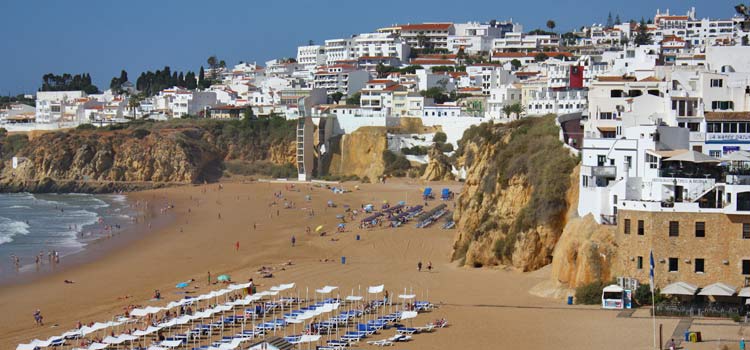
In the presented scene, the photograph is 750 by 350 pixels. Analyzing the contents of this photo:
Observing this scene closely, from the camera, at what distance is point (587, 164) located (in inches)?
1023

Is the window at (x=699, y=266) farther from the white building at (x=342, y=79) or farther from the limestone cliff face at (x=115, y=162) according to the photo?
the white building at (x=342, y=79)

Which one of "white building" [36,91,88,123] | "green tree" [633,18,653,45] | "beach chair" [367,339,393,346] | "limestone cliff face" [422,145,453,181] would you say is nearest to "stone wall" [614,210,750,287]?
"beach chair" [367,339,393,346]

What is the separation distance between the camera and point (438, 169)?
60.4 metres

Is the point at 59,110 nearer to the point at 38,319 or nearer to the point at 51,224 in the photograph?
the point at 51,224

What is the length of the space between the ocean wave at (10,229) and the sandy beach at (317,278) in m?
5.85

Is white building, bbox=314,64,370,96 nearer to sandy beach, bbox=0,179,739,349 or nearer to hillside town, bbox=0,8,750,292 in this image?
hillside town, bbox=0,8,750,292

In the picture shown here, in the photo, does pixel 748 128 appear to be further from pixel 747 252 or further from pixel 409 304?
pixel 409 304

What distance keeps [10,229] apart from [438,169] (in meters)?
24.4

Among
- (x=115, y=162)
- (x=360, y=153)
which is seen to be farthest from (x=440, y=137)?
(x=115, y=162)

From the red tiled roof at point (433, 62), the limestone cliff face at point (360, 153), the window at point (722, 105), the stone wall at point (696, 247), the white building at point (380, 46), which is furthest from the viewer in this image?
the white building at point (380, 46)

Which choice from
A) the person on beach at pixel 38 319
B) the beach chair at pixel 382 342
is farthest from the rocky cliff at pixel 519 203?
the person on beach at pixel 38 319

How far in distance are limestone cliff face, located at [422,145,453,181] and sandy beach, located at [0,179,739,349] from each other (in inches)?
272

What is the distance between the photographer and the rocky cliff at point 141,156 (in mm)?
69875

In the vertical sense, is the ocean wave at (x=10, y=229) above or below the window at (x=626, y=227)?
below
